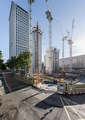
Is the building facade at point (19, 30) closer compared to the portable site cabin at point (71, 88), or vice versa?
the portable site cabin at point (71, 88)

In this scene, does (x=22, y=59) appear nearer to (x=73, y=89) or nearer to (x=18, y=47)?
(x=73, y=89)

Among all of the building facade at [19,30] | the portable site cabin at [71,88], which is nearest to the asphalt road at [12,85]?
the portable site cabin at [71,88]

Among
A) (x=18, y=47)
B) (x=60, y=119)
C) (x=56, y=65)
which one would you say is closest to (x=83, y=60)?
(x=56, y=65)

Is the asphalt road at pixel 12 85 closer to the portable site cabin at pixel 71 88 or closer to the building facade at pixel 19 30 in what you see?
the portable site cabin at pixel 71 88

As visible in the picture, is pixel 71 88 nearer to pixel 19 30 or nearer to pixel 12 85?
pixel 12 85

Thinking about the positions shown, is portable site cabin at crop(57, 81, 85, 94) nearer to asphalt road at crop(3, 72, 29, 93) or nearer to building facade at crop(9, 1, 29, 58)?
asphalt road at crop(3, 72, 29, 93)

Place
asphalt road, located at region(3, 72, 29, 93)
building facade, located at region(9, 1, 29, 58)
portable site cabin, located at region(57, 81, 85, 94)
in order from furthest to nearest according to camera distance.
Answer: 1. building facade, located at region(9, 1, 29, 58)
2. asphalt road, located at region(3, 72, 29, 93)
3. portable site cabin, located at region(57, 81, 85, 94)

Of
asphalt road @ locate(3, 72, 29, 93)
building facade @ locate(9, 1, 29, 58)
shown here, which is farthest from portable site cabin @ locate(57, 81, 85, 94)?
building facade @ locate(9, 1, 29, 58)

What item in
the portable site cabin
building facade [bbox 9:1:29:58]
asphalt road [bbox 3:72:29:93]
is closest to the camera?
the portable site cabin

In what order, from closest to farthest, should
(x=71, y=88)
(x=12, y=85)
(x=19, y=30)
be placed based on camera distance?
(x=71, y=88)
(x=12, y=85)
(x=19, y=30)

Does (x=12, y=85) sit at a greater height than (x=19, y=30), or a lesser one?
lesser

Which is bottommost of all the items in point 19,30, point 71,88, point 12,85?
point 12,85

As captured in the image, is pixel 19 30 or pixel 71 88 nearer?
pixel 71 88

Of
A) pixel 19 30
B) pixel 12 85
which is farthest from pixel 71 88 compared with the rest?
pixel 19 30
